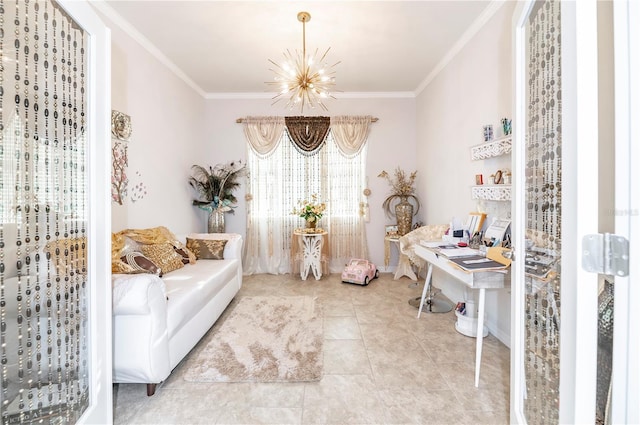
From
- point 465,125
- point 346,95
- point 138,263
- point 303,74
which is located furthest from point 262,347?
point 346,95

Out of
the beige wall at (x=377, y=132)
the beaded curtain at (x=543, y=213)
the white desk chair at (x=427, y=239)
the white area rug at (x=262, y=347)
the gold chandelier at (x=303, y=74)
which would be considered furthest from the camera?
the white desk chair at (x=427, y=239)

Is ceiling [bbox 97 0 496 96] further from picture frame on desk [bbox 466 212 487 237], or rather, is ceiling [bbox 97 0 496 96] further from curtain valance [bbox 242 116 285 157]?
picture frame on desk [bbox 466 212 487 237]

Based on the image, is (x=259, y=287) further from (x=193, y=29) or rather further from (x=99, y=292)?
(x=193, y=29)

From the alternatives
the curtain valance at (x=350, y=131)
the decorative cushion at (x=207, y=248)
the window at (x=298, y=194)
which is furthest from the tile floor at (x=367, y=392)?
the curtain valance at (x=350, y=131)

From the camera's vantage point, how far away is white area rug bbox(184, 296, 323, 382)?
190 centimetres

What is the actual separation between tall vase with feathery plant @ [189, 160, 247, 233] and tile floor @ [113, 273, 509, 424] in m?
2.37

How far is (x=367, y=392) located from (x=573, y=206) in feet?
5.11

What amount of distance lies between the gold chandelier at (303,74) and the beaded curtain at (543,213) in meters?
1.85

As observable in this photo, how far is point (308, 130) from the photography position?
4.38m

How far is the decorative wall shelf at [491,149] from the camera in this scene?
2.15m

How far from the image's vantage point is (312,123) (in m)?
4.37

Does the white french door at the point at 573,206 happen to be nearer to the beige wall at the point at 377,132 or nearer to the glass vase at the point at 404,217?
the beige wall at the point at 377,132

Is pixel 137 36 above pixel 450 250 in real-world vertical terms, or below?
above

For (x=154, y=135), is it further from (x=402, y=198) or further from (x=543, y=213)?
(x=543, y=213)
